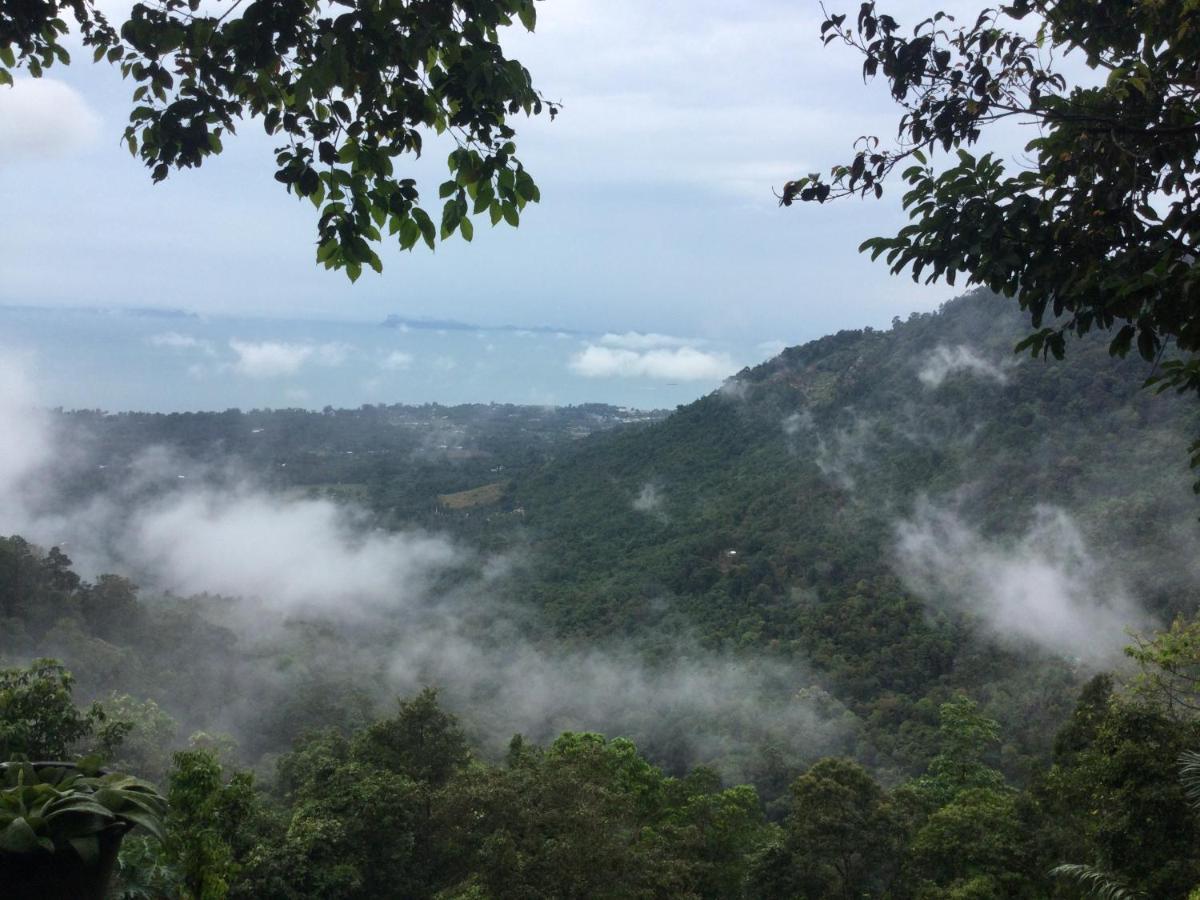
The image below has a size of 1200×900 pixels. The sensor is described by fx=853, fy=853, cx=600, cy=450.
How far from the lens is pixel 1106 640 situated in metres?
37.6

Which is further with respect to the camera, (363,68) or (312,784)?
(312,784)

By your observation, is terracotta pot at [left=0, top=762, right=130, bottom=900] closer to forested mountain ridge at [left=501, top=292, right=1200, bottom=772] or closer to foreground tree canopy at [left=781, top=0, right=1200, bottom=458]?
foreground tree canopy at [left=781, top=0, right=1200, bottom=458]

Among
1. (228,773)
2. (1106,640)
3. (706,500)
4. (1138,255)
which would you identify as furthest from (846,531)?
(1138,255)

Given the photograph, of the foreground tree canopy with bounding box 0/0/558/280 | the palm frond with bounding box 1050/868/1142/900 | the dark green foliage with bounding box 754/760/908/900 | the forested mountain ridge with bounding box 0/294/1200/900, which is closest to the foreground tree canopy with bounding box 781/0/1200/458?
the foreground tree canopy with bounding box 0/0/558/280

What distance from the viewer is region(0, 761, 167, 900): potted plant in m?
1.60

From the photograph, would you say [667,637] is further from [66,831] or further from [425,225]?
[66,831]

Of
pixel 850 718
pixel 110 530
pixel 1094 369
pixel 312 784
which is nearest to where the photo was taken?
pixel 312 784

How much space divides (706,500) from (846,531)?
12.4 m

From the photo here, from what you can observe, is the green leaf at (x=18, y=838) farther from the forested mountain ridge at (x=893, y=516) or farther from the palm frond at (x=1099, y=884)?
the forested mountain ridge at (x=893, y=516)

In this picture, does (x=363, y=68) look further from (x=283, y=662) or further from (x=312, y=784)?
(x=283, y=662)

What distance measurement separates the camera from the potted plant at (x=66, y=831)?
5.24ft

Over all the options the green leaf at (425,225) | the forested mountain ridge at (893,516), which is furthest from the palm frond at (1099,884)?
the forested mountain ridge at (893,516)

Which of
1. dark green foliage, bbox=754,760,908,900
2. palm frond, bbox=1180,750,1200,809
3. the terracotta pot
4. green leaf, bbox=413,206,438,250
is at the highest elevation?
green leaf, bbox=413,206,438,250

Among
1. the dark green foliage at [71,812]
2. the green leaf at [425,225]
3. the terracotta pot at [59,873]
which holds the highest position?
the green leaf at [425,225]
